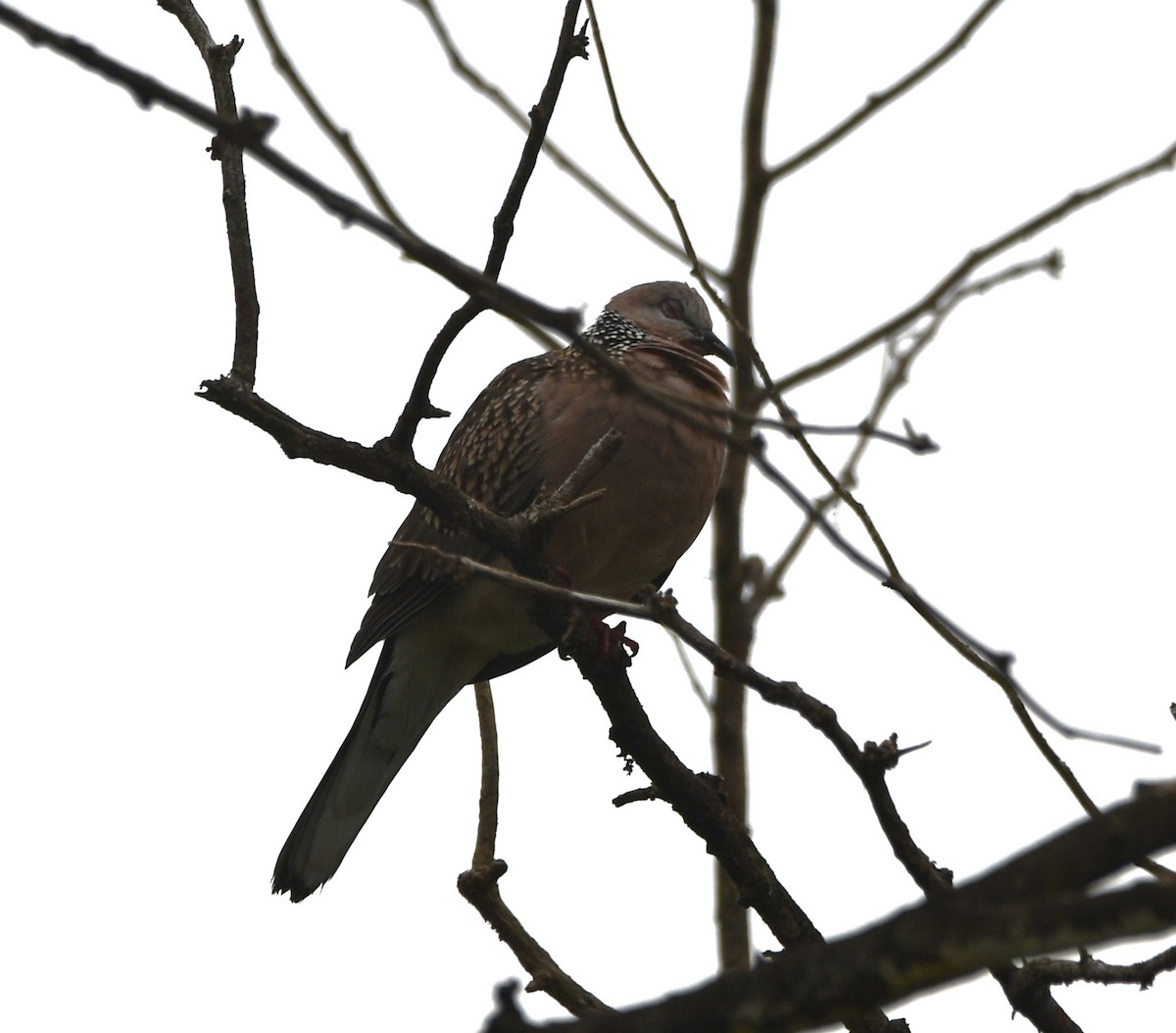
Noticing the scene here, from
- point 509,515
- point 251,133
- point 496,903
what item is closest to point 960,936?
point 251,133

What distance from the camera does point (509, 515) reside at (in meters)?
4.93

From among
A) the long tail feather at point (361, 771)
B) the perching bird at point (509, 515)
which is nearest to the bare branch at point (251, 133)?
the perching bird at point (509, 515)

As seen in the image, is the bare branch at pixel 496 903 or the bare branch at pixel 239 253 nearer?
the bare branch at pixel 239 253

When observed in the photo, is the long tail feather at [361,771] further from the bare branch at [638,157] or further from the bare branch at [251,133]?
the bare branch at [251,133]

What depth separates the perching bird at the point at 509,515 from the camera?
4.62 metres

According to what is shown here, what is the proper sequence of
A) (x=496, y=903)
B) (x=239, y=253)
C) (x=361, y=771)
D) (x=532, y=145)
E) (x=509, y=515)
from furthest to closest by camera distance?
1. (x=361, y=771)
2. (x=509, y=515)
3. (x=496, y=903)
4. (x=239, y=253)
5. (x=532, y=145)

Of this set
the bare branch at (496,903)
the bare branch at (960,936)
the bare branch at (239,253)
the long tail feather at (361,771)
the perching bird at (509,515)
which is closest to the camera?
the bare branch at (960,936)

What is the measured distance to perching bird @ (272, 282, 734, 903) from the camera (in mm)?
4617

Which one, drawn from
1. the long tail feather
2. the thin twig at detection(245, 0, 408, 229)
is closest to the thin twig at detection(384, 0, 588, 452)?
the thin twig at detection(245, 0, 408, 229)

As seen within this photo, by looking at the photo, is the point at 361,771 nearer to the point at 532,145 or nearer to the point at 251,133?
the point at 532,145

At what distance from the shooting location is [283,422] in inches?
124

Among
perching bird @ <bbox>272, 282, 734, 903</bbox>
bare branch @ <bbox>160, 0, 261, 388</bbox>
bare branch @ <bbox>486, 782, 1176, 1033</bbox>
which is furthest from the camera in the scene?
perching bird @ <bbox>272, 282, 734, 903</bbox>

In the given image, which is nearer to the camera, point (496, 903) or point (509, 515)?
point (496, 903)

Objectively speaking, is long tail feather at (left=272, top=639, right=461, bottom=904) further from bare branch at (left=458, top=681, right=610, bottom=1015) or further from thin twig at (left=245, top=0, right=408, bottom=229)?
thin twig at (left=245, top=0, right=408, bottom=229)
